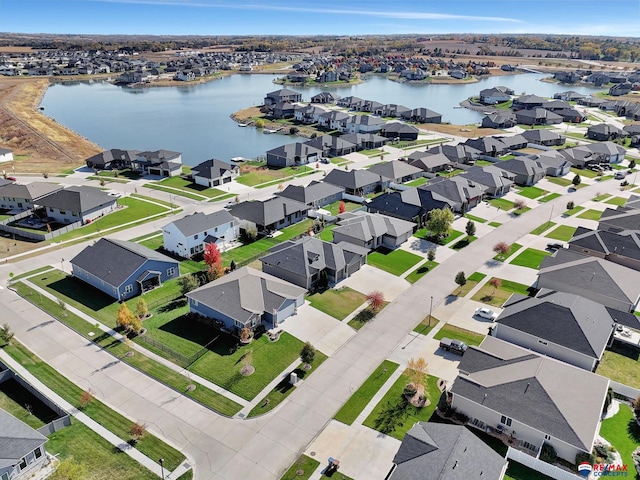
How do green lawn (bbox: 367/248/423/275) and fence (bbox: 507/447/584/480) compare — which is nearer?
fence (bbox: 507/447/584/480)

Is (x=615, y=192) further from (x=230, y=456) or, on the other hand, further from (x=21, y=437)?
(x=21, y=437)

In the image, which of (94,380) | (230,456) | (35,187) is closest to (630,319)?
(230,456)

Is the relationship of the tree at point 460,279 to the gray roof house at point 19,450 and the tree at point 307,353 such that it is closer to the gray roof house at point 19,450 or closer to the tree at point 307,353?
the tree at point 307,353

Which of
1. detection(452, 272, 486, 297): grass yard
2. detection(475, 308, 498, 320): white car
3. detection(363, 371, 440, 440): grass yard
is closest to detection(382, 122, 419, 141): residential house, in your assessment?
detection(452, 272, 486, 297): grass yard

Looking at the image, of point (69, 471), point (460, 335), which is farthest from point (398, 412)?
point (69, 471)

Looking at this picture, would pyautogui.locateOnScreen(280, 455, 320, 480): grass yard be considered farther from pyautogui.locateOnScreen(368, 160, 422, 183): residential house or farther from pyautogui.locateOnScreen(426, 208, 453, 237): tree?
pyautogui.locateOnScreen(368, 160, 422, 183): residential house

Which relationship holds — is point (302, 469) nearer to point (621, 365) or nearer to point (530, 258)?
point (621, 365)

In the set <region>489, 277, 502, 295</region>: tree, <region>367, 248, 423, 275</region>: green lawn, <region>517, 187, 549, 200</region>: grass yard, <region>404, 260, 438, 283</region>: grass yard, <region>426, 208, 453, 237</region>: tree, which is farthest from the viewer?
<region>517, 187, 549, 200</region>: grass yard
